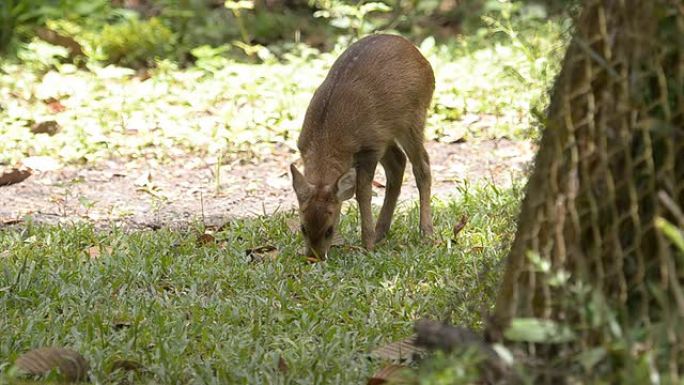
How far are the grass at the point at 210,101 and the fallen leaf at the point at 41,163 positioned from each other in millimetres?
91

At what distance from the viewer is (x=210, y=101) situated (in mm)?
10391

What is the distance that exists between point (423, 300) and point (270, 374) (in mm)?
1194

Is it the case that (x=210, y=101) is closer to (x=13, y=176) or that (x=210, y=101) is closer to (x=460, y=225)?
(x=13, y=176)

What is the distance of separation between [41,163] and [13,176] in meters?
0.42

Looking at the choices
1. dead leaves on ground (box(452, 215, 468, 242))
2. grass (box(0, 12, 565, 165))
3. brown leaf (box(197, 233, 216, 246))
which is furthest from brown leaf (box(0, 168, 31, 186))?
dead leaves on ground (box(452, 215, 468, 242))

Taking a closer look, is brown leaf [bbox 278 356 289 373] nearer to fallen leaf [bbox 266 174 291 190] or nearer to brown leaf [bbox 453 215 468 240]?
brown leaf [bbox 453 215 468 240]

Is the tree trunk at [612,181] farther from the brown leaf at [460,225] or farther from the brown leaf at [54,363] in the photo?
the brown leaf at [460,225]

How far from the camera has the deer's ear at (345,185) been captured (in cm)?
653

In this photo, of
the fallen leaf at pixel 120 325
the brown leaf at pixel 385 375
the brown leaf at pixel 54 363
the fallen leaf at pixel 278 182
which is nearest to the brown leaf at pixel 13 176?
the fallen leaf at pixel 278 182

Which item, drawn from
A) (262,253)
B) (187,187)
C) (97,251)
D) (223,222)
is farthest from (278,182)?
(97,251)

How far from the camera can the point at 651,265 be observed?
3.07 meters

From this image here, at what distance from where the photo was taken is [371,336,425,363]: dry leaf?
4176 millimetres

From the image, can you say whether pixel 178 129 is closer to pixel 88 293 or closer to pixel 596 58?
pixel 88 293

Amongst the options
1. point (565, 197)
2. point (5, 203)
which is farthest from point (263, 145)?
point (565, 197)
